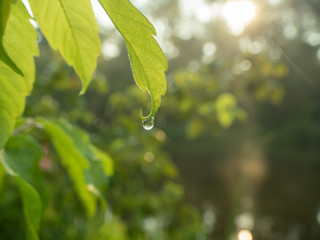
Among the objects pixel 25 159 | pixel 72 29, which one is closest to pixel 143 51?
pixel 72 29

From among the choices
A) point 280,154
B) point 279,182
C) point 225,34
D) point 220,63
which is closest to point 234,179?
point 279,182

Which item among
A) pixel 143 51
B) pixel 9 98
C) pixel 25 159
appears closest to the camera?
pixel 143 51

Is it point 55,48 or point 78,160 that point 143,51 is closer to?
point 55,48

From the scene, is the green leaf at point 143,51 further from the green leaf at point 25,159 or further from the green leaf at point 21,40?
the green leaf at point 25,159

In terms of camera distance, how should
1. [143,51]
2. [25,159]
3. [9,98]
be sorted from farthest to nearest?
[25,159] → [9,98] → [143,51]

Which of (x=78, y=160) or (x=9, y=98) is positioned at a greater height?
(x=9, y=98)

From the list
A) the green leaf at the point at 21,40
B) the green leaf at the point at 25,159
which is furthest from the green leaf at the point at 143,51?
the green leaf at the point at 25,159
